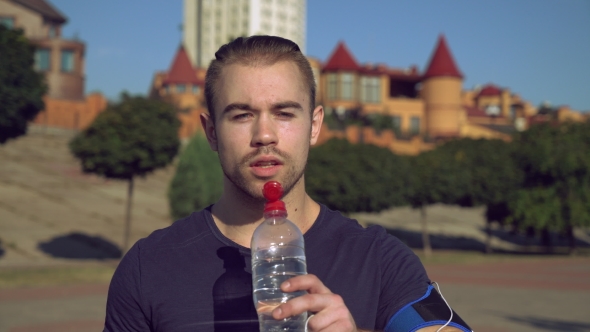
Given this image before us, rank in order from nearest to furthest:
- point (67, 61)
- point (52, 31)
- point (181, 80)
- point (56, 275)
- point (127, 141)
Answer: point (56, 275) < point (127, 141) < point (67, 61) < point (52, 31) < point (181, 80)

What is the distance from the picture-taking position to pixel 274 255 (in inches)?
90.2

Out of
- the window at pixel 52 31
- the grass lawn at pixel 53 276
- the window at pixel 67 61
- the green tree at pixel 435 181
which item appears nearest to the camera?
the grass lawn at pixel 53 276

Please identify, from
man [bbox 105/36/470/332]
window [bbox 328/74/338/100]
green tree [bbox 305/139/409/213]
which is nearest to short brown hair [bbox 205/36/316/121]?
man [bbox 105/36/470/332]

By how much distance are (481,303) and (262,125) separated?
17131 mm

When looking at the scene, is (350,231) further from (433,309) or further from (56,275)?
(56,275)

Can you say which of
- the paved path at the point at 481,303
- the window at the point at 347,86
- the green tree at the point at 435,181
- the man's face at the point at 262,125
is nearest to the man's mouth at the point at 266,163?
the man's face at the point at 262,125


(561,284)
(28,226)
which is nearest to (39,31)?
(28,226)

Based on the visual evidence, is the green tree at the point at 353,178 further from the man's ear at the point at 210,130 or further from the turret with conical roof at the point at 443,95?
the turret with conical roof at the point at 443,95

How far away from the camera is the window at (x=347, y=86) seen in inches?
3228

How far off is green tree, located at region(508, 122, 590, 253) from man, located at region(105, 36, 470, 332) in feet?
134

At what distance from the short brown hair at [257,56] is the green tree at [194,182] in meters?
28.0

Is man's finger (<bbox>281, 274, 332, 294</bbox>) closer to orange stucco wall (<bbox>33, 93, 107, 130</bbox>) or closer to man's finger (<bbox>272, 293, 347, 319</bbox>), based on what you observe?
man's finger (<bbox>272, 293, 347, 319</bbox>)

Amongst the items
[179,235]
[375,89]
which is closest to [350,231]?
[179,235]

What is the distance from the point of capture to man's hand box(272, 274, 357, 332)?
6.46 ft
